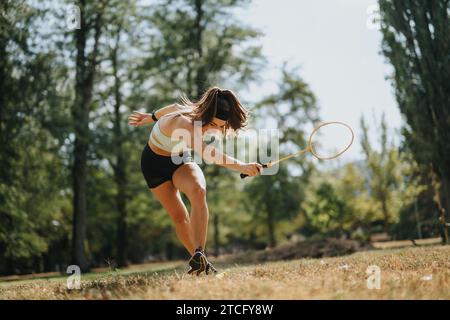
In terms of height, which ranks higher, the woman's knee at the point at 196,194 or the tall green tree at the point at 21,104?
the tall green tree at the point at 21,104

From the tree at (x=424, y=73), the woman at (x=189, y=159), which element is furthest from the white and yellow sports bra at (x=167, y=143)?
the tree at (x=424, y=73)

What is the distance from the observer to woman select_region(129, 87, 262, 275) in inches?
179

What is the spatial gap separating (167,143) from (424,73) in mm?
12985

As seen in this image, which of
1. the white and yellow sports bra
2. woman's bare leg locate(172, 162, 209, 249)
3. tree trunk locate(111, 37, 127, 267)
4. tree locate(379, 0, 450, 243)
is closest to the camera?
woman's bare leg locate(172, 162, 209, 249)

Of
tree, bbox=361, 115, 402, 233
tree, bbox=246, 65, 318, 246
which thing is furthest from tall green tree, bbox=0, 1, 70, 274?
tree, bbox=361, 115, 402, 233

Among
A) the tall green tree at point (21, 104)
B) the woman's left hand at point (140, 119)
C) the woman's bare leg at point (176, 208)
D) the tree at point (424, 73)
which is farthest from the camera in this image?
the tall green tree at point (21, 104)

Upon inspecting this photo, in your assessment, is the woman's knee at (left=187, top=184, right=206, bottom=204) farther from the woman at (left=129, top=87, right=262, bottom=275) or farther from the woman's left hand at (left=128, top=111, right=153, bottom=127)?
the woman's left hand at (left=128, top=111, right=153, bottom=127)

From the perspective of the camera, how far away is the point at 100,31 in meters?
19.8

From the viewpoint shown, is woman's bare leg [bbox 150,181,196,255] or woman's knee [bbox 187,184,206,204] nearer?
woman's knee [bbox 187,184,206,204]

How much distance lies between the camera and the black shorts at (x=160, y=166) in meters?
5.07

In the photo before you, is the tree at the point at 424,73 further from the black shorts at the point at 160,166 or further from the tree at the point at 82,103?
the black shorts at the point at 160,166
